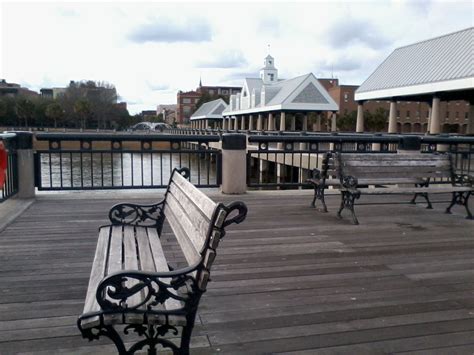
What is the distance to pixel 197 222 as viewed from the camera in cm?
302

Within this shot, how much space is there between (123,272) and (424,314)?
8.08 ft

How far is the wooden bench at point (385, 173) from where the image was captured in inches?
286

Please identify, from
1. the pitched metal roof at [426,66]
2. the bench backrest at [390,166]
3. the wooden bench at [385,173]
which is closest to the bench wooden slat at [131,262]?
the wooden bench at [385,173]

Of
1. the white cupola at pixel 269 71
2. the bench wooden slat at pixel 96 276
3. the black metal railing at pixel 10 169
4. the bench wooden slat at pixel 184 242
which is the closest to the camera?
the bench wooden slat at pixel 96 276

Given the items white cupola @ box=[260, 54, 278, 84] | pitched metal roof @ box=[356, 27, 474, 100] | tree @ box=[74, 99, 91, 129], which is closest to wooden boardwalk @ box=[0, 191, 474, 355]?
pitched metal roof @ box=[356, 27, 474, 100]

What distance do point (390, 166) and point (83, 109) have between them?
108m

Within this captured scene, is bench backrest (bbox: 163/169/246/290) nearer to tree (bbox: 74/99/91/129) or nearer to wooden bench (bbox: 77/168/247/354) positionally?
wooden bench (bbox: 77/168/247/354)

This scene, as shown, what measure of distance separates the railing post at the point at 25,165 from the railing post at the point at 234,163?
11.9 ft

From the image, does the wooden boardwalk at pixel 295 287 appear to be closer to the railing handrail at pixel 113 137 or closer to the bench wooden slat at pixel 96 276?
the bench wooden slat at pixel 96 276

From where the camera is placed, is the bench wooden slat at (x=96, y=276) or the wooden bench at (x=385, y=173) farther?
the wooden bench at (x=385, y=173)

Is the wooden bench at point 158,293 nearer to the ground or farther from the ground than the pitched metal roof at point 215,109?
nearer to the ground

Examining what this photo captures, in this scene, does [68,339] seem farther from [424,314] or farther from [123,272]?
[424,314]

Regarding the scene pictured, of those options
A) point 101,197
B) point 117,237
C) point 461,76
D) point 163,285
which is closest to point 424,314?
point 163,285

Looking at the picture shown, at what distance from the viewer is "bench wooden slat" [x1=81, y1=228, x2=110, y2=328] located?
7.98 ft
